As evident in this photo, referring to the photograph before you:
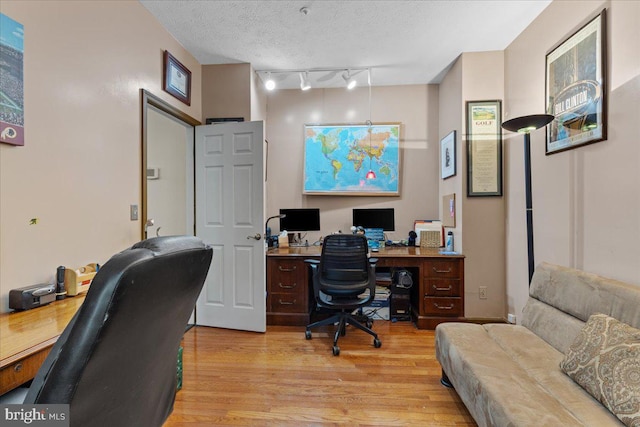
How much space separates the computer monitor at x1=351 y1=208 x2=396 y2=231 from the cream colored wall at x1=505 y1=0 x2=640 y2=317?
1209mm

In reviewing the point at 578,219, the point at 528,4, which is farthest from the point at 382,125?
the point at 578,219

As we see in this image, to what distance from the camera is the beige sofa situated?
1113 millimetres

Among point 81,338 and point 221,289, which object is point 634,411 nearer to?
point 81,338

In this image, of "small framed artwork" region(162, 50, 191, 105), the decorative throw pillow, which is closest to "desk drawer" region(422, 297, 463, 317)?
the decorative throw pillow

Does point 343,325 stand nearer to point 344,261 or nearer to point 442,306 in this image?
point 344,261

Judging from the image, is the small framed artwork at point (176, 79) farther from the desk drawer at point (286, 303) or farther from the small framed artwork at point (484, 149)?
the small framed artwork at point (484, 149)

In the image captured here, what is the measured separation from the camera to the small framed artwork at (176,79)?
2459 mm

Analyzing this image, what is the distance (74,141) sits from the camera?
5.35 feet

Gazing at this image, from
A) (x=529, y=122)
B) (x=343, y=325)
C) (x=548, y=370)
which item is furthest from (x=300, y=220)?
(x=548, y=370)

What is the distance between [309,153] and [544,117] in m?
2.40

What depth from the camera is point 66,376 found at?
0.52 metres

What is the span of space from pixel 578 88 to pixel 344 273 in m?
2.22

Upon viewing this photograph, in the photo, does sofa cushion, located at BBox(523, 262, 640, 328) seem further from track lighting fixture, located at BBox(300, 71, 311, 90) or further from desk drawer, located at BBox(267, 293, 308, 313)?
track lighting fixture, located at BBox(300, 71, 311, 90)

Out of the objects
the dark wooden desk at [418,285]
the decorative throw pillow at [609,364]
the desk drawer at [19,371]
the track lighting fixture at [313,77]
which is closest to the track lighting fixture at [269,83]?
the track lighting fixture at [313,77]
